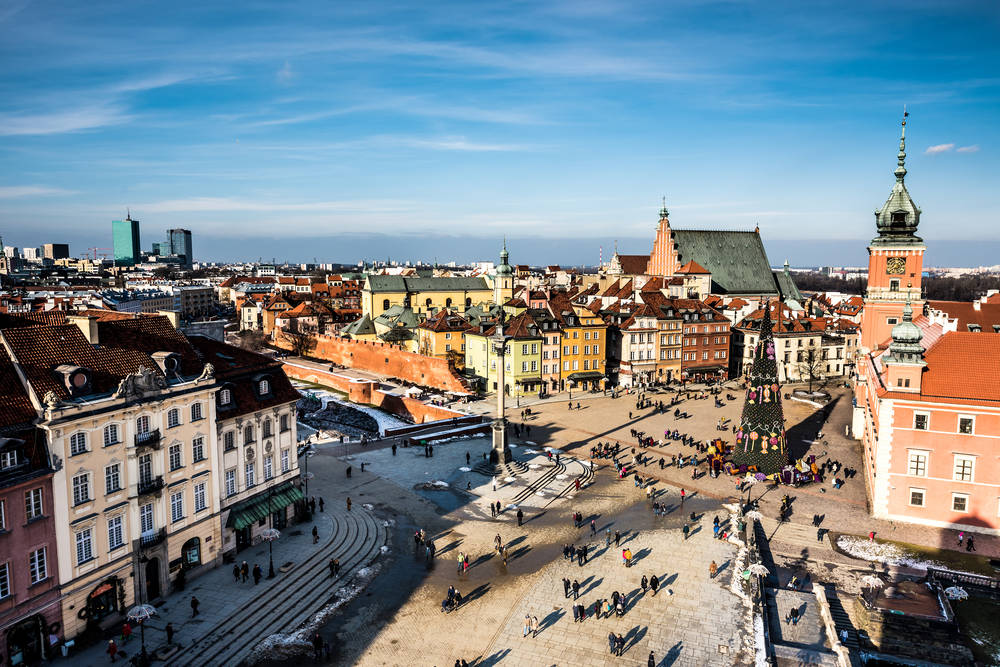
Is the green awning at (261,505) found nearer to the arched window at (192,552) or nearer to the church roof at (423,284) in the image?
the arched window at (192,552)

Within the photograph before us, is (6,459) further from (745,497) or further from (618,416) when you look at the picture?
(618,416)

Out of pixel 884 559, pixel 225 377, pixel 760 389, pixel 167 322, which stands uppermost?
pixel 167 322

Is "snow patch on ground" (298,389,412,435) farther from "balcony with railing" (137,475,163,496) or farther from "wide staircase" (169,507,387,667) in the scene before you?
"balcony with railing" (137,475,163,496)

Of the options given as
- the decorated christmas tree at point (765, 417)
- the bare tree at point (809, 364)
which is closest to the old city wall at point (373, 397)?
the decorated christmas tree at point (765, 417)

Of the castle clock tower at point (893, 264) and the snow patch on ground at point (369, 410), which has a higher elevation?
the castle clock tower at point (893, 264)

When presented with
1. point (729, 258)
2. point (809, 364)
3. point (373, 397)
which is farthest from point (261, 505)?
point (729, 258)

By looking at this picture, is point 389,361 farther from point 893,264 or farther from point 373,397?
point 893,264

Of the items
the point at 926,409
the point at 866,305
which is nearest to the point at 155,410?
the point at 926,409
